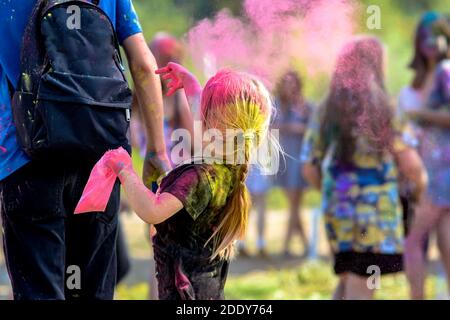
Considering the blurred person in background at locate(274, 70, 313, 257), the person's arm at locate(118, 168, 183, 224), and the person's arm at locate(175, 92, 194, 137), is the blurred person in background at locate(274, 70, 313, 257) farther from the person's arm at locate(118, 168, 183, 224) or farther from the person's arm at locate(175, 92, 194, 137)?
the person's arm at locate(118, 168, 183, 224)

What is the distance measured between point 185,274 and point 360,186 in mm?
1877

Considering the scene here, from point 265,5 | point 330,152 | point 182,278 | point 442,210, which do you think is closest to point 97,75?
point 182,278

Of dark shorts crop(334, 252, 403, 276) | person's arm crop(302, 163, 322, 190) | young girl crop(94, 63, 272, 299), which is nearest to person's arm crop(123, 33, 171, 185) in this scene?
young girl crop(94, 63, 272, 299)

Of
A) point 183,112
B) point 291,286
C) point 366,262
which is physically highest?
point 183,112

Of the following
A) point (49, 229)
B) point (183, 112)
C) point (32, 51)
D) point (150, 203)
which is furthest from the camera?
point (183, 112)

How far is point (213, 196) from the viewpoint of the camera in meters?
3.11

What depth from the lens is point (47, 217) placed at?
3238 millimetres

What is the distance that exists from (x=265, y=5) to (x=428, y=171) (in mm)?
2237

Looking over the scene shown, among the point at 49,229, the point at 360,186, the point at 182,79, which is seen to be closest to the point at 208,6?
the point at 182,79

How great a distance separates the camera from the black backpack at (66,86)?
3.10 meters

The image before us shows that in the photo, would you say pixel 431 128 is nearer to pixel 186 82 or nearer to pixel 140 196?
pixel 186 82

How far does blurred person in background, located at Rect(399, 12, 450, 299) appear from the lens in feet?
18.6
